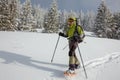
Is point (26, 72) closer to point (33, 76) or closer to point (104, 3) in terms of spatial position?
point (33, 76)

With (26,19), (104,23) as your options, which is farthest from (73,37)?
(104,23)

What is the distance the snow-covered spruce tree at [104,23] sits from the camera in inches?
2190

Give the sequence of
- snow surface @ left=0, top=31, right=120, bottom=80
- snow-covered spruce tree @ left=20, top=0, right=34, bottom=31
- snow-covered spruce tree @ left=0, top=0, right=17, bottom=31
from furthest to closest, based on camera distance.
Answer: snow-covered spruce tree @ left=20, top=0, right=34, bottom=31 < snow-covered spruce tree @ left=0, top=0, right=17, bottom=31 < snow surface @ left=0, top=31, right=120, bottom=80

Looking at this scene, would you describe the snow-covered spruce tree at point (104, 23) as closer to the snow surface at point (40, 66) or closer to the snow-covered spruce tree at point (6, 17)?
the snow-covered spruce tree at point (6, 17)

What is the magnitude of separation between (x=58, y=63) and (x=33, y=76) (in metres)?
2.77

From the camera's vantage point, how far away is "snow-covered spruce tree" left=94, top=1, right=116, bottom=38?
55.6m

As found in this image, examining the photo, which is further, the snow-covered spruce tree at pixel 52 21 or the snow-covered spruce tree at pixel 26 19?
the snow-covered spruce tree at pixel 52 21

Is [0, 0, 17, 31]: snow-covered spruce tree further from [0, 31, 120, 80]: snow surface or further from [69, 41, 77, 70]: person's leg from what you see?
[69, 41, 77, 70]: person's leg

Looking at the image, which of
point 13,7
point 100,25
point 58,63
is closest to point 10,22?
point 13,7

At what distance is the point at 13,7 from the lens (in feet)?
173

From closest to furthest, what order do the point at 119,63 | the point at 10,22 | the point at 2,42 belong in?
the point at 119,63
the point at 2,42
the point at 10,22

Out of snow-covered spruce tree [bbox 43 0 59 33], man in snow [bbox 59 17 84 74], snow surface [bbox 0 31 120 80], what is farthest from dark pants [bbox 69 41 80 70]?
snow-covered spruce tree [bbox 43 0 59 33]

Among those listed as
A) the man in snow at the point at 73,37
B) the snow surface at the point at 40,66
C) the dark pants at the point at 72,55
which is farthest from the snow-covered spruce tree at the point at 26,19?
the dark pants at the point at 72,55

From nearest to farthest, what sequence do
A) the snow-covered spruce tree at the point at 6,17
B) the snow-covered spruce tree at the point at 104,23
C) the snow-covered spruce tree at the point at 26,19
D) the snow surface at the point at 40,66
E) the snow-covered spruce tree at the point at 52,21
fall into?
1. the snow surface at the point at 40,66
2. the snow-covered spruce tree at the point at 6,17
3. the snow-covered spruce tree at the point at 26,19
4. the snow-covered spruce tree at the point at 104,23
5. the snow-covered spruce tree at the point at 52,21
